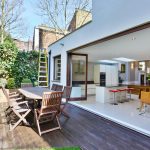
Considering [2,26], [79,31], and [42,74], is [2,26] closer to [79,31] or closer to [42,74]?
[42,74]

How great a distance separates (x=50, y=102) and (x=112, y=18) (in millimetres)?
2653

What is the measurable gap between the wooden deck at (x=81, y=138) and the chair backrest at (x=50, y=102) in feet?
1.74

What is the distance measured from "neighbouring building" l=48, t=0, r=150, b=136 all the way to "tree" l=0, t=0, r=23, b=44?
4.84 metres

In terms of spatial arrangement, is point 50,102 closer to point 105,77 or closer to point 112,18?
point 112,18

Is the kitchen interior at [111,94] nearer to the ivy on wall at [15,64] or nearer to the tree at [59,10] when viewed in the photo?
the ivy on wall at [15,64]

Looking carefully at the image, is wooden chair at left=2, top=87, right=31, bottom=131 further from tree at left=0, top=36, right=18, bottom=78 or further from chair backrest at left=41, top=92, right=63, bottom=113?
tree at left=0, top=36, right=18, bottom=78

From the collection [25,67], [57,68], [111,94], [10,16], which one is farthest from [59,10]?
[111,94]

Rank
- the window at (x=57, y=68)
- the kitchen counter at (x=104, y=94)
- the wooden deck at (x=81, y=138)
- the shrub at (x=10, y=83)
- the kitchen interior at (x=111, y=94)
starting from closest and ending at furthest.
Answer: the wooden deck at (x=81, y=138) < the kitchen interior at (x=111, y=94) < the kitchen counter at (x=104, y=94) < the window at (x=57, y=68) < the shrub at (x=10, y=83)

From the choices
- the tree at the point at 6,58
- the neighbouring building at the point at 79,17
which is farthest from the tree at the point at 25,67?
the neighbouring building at the point at 79,17

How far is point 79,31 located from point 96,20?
138 centimetres

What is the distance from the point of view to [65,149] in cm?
290

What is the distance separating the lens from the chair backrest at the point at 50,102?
3658mm

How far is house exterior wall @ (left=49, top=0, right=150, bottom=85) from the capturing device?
11.3ft

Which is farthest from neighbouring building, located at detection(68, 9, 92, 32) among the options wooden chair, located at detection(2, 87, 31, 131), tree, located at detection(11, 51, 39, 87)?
wooden chair, located at detection(2, 87, 31, 131)
